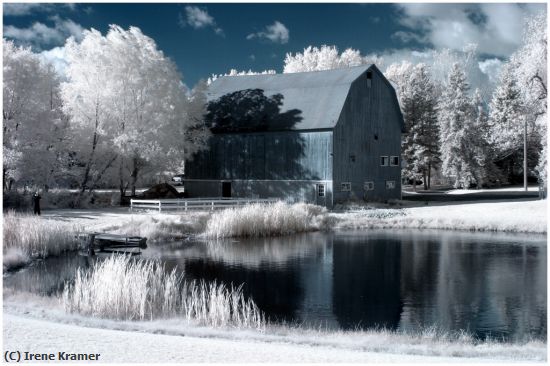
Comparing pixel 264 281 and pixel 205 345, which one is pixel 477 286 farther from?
pixel 205 345

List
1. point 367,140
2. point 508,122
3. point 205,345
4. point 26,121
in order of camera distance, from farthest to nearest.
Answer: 1. point 508,122
2. point 367,140
3. point 26,121
4. point 205,345

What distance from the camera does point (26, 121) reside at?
3344 cm

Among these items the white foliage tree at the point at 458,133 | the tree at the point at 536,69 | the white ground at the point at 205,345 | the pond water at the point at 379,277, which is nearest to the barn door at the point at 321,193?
the pond water at the point at 379,277

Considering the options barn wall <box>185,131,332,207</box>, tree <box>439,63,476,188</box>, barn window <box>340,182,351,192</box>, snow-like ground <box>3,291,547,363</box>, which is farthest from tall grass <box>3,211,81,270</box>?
tree <box>439,63,476,188</box>

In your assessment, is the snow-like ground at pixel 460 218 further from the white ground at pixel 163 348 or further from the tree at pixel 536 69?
the white ground at pixel 163 348

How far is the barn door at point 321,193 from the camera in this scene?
39.6 m

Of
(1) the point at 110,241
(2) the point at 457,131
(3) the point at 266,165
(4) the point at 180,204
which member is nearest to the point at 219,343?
(1) the point at 110,241

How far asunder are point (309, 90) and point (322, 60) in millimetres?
26193

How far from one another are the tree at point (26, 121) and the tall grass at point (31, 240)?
9335mm

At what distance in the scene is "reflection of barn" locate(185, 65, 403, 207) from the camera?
1581 inches

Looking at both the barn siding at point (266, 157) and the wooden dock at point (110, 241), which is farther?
the barn siding at point (266, 157)

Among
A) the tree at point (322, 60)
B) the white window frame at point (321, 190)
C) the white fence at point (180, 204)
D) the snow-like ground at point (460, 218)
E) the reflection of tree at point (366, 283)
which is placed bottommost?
the reflection of tree at point (366, 283)

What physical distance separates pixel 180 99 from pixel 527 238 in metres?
23.2

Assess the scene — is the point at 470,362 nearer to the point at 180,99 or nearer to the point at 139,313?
the point at 139,313
